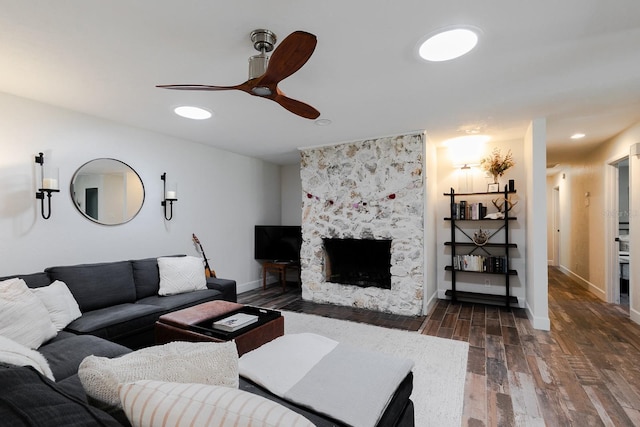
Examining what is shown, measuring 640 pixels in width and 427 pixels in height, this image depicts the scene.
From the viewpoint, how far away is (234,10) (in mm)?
1646

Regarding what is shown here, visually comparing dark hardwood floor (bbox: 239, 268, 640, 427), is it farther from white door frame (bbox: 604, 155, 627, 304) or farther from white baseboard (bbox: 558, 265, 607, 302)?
white door frame (bbox: 604, 155, 627, 304)

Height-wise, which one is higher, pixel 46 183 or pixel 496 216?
pixel 46 183

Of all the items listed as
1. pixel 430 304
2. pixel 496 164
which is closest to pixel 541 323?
pixel 430 304

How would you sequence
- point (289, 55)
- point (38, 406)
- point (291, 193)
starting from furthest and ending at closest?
point (291, 193) < point (289, 55) < point (38, 406)

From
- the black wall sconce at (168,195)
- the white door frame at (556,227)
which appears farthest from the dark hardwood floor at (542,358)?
the white door frame at (556,227)

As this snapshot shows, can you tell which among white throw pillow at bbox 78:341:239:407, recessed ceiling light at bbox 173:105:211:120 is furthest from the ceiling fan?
white throw pillow at bbox 78:341:239:407

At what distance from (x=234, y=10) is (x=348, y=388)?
6.44 ft

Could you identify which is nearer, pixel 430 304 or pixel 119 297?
pixel 119 297

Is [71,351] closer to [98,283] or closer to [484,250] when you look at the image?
[98,283]

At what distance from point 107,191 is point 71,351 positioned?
2069 mm

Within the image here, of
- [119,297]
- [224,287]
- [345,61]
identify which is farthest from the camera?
[224,287]

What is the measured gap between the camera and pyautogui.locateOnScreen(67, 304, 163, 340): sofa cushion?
7.61ft

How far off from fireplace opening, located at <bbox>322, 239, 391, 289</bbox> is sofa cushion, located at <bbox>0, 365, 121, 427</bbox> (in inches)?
149

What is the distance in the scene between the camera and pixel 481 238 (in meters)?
4.46
